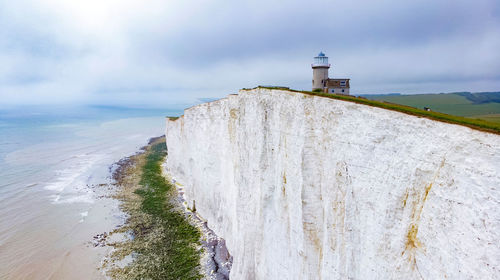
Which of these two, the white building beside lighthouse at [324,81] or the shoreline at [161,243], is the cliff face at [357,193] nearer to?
the shoreline at [161,243]

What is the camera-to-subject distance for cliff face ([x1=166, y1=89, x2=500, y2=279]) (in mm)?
7004

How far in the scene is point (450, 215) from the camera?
23.9ft

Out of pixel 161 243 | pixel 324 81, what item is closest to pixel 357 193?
pixel 324 81

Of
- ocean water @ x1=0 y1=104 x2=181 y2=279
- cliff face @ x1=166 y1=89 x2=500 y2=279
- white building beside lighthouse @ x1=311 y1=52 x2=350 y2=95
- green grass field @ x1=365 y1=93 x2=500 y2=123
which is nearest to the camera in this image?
cliff face @ x1=166 y1=89 x2=500 y2=279

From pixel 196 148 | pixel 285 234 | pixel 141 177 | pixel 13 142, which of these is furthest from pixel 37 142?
pixel 285 234

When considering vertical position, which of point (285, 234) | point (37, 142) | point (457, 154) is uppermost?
point (457, 154)

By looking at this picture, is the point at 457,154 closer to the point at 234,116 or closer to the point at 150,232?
the point at 234,116

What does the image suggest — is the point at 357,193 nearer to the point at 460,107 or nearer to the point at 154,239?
the point at 154,239

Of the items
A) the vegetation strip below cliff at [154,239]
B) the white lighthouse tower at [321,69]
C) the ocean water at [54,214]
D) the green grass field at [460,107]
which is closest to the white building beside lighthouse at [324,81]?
the white lighthouse tower at [321,69]

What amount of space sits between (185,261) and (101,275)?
618 centimetres

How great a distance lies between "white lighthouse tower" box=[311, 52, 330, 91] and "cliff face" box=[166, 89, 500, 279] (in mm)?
8546

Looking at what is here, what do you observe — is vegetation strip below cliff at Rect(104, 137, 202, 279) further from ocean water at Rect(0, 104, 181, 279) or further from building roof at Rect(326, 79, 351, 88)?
building roof at Rect(326, 79, 351, 88)

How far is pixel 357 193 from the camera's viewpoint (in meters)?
9.76

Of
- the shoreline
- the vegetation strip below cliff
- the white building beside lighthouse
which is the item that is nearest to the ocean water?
the shoreline
